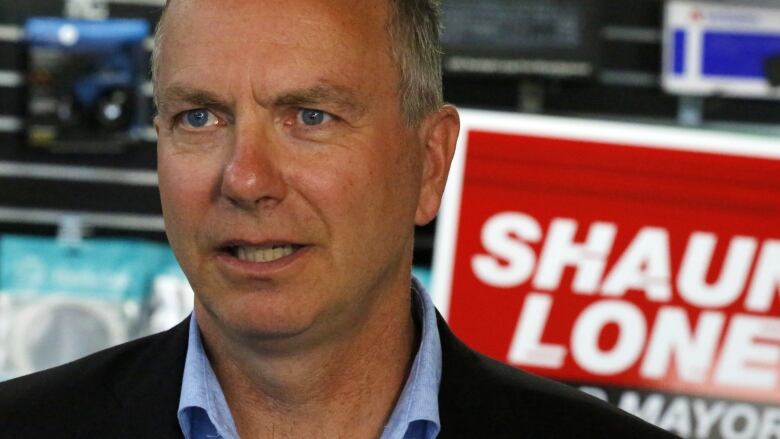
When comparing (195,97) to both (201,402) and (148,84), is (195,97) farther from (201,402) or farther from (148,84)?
(148,84)

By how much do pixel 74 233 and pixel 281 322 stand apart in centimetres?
256

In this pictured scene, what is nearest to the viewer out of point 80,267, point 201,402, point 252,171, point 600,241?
point 252,171

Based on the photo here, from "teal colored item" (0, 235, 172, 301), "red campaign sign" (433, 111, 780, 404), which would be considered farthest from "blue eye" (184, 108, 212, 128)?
"teal colored item" (0, 235, 172, 301)

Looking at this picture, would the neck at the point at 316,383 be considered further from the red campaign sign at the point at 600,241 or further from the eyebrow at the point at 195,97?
the red campaign sign at the point at 600,241

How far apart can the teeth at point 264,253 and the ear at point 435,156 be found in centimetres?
25

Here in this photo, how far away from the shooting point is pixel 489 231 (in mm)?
3268

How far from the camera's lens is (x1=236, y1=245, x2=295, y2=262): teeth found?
145cm

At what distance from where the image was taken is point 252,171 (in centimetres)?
141

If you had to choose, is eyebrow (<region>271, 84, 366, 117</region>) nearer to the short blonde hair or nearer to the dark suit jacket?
the short blonde hair

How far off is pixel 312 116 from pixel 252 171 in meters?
0.11

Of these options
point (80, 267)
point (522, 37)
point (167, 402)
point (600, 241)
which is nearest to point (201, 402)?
point (167, 402)

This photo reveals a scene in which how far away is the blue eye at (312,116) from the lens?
1475 millimetres

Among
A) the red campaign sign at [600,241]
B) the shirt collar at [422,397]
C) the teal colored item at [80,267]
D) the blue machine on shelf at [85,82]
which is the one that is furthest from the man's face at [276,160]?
the blue machine on shelf at [85,82]

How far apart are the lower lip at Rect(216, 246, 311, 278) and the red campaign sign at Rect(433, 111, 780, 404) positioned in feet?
5.99
